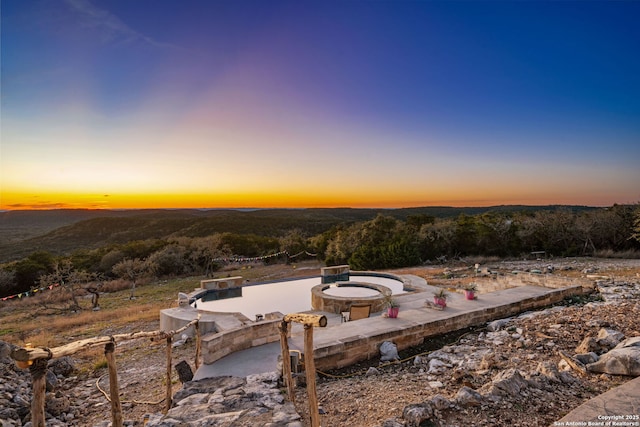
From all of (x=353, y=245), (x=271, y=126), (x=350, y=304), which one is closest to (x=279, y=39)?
(x=271, y=126)

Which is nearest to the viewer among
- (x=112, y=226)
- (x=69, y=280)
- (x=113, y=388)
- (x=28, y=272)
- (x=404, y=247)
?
(x=113, y=388)

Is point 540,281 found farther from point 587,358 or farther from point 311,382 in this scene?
point 311,382

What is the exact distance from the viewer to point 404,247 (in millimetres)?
22781

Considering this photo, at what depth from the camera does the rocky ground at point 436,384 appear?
374cm

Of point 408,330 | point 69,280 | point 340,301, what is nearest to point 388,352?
point 408,330

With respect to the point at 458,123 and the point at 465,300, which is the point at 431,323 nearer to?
the point at 465,300

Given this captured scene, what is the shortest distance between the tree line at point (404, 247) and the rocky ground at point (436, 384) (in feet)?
50.4

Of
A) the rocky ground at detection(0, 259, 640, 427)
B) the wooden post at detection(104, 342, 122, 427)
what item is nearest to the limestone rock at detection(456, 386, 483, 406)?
the rocky ground at detection(0, 259, 640, 427)

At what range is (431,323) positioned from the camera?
23.7 ft

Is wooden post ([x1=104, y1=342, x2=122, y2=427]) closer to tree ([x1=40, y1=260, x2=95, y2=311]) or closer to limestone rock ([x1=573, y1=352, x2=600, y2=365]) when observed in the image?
limestone rock ([x1=573, y1=352, x2=600, y2=365])

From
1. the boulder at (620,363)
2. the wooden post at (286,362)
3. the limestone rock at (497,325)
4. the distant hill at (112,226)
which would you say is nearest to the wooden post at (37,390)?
the wooden post at (286,362)

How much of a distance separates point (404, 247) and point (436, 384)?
18388 mm

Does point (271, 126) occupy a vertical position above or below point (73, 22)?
below

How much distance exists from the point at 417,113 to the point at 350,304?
406 inches
